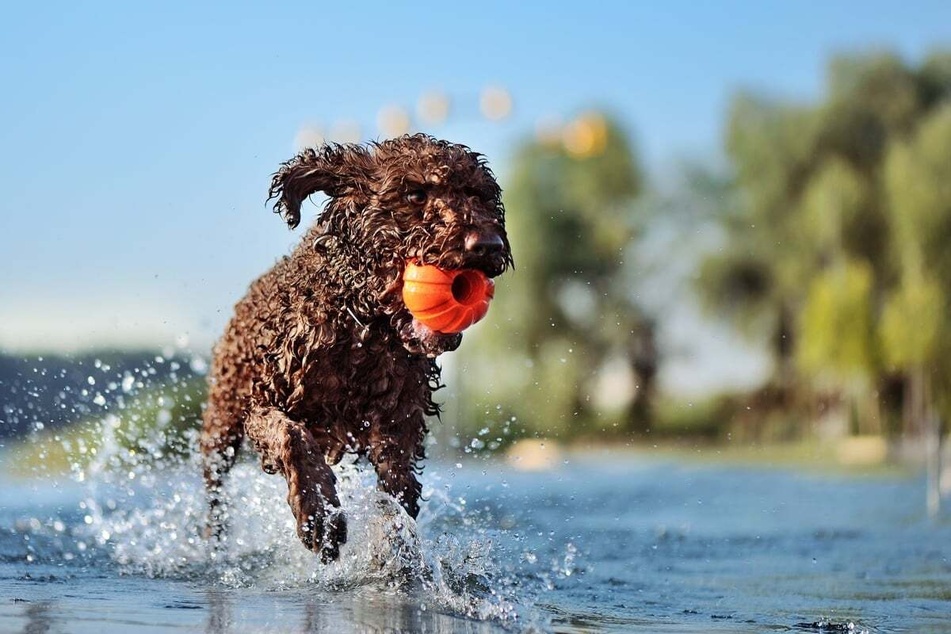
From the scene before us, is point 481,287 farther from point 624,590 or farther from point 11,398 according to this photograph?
point 11,398

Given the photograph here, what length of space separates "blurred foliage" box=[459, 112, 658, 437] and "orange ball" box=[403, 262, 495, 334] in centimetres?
2728

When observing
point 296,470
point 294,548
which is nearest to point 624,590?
point 294,548

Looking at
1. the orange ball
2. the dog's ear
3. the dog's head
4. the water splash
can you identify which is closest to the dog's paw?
the water splash

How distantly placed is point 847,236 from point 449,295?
28.3 m

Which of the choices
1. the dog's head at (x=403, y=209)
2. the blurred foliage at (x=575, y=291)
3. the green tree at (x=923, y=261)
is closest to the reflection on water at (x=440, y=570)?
the dog's head at (x=403, y=209)

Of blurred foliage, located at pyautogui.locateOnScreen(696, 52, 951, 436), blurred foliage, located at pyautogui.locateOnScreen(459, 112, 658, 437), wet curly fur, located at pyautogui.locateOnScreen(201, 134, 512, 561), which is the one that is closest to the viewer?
wet curly fur, located at pyautogui.locateOnScreen(201, 134, 512, 561)

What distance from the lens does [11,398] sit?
969cm

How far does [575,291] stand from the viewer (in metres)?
40.2

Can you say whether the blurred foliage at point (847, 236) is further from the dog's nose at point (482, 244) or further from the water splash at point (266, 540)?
the dog's nose at point (482, 244)

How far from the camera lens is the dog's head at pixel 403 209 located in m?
5.57

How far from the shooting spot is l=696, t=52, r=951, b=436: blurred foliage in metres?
30.2

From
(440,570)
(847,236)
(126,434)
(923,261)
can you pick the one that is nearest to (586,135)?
(847,236)

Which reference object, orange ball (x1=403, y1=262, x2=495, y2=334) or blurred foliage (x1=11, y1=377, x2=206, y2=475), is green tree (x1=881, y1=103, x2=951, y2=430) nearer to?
A: blurred foliage (x1=11, y1=377, x2=206, y2=475)

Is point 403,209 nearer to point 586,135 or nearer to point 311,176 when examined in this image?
point 311,176
